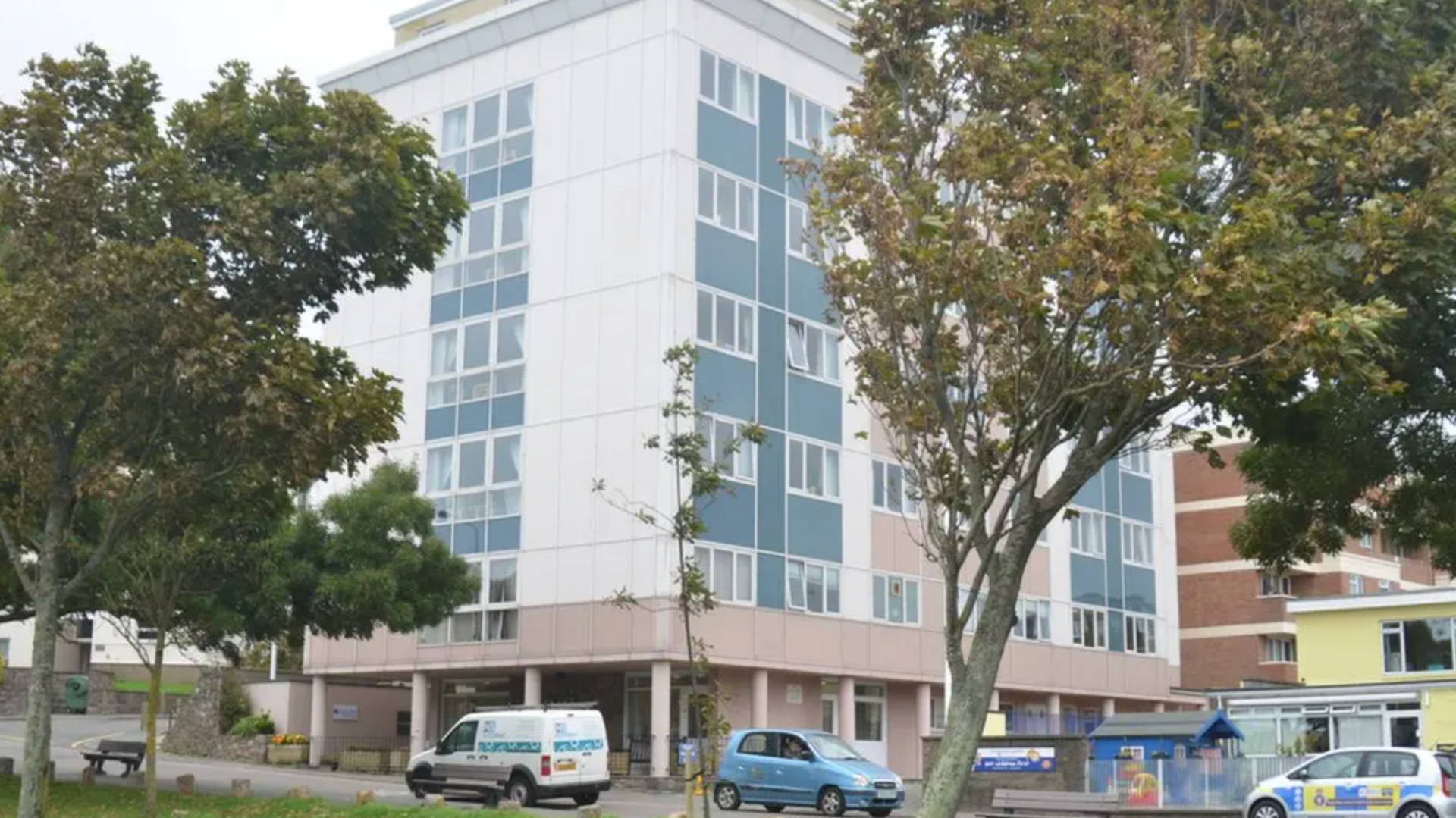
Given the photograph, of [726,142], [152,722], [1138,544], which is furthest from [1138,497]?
[152,722]

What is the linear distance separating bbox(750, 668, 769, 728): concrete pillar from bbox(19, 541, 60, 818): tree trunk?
21263 millimetres

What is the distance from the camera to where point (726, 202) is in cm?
4331

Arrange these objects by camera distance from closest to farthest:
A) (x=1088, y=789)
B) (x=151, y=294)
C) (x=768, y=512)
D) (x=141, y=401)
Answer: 1. (x=151, y=294)
2. (x=141, y=401)
3. (x=1088, y=789)
4. (x=768, y=512)

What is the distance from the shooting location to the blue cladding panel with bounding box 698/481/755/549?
40.9m

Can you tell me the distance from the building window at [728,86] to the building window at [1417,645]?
76.0 feet

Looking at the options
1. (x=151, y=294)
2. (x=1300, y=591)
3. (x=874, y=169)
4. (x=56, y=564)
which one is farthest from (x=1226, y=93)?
(x=1300, y=591)

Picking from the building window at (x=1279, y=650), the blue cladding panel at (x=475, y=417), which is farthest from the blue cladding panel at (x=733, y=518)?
the building window at (x=1279, y=650)

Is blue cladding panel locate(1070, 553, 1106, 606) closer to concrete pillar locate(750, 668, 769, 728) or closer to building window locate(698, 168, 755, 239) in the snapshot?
concrete pillar locate(750, 668, 769, 728)

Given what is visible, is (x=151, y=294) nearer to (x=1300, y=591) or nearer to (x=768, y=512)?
(x=768, y=512)

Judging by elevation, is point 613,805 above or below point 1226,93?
below

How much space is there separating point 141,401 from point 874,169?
11.2 meters

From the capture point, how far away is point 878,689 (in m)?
47.2

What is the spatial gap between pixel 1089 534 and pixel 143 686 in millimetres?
41466

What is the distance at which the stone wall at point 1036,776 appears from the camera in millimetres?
32656
